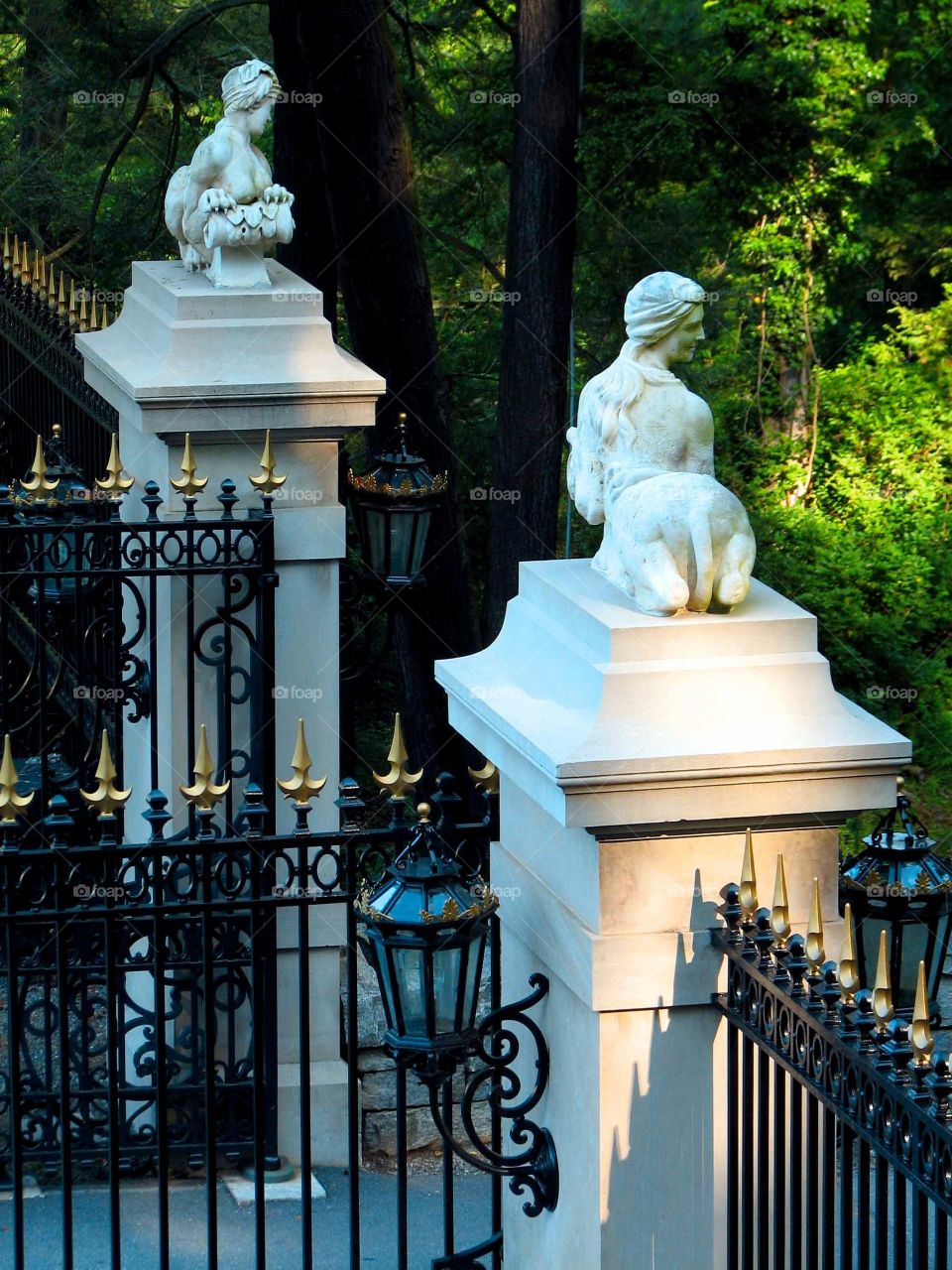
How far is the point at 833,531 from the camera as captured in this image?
19.5m

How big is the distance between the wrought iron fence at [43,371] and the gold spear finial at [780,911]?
4708 mm

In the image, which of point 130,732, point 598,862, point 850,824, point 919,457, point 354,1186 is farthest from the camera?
point 919,457

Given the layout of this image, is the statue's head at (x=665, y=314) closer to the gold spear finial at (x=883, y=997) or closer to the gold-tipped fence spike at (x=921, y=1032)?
the gold spear finial at (x=883, y=997)

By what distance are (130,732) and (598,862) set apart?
13.7 ft

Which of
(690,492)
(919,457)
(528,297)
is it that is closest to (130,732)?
(690,492)

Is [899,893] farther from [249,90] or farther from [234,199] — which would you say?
[249,90]

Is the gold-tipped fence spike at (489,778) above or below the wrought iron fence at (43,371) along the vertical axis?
below

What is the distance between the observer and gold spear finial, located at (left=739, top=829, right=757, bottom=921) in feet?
13.0

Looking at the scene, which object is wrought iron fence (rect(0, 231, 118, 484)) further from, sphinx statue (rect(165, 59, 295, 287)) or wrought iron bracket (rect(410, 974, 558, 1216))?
wrought iron bracket (rect(410, 974, 558, 1216))

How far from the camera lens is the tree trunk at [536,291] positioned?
13.0 meters

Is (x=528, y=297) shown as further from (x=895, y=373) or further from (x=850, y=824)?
(x=895, y=373)

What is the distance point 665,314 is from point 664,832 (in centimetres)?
119

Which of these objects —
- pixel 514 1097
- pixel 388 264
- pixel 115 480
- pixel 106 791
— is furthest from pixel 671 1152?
pixel 388 264

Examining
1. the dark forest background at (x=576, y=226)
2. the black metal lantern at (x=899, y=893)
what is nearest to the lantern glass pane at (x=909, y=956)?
the black metal lantern at (x=899, y=893)
